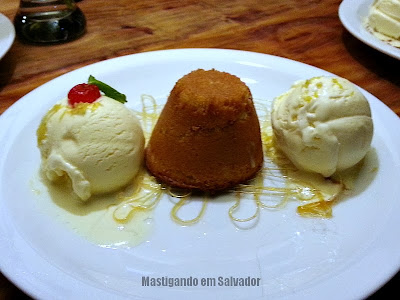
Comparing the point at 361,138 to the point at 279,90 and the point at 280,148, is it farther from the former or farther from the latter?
the point at 279,90

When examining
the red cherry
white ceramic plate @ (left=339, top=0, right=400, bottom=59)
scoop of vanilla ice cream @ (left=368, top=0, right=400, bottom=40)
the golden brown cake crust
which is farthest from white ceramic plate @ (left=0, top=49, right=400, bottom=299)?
scoop of vanilla ice cream @ (left=368, top=0, right=400, bottom=40)

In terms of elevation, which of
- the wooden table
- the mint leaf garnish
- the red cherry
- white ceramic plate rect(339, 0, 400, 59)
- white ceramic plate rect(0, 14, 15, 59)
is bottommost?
the wooden table

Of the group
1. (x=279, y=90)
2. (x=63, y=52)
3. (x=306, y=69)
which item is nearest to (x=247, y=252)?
(x=279, y=90)

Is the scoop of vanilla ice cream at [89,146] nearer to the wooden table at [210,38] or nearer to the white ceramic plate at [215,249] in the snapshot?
the white ceramic plate at [215,249]

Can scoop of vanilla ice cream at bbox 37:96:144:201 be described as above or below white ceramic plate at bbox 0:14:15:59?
above

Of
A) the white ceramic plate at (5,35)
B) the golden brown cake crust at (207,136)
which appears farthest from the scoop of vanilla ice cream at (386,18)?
the white ceramic plate at (5,35)

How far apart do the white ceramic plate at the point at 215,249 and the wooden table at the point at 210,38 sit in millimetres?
445

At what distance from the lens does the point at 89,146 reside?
1031 mm

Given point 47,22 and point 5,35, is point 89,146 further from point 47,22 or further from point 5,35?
point 47,22

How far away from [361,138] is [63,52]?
1227mm

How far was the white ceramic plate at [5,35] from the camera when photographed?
1.57 meters

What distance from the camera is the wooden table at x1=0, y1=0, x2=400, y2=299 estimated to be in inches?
63.6

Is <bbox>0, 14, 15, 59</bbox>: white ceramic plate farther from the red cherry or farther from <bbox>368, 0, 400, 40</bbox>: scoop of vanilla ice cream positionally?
<bbox>368, 0, 400, 40</bbox>: scoop of vanilla ice cream

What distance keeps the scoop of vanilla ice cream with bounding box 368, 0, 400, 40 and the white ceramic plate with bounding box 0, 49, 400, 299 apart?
2.07 ft
